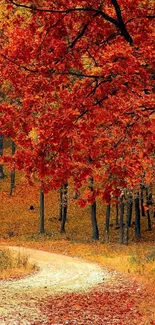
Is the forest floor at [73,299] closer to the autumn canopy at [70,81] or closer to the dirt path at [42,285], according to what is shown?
the dirt path at [42,285]

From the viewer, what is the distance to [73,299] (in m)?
13.9

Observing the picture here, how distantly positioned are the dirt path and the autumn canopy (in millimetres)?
4345

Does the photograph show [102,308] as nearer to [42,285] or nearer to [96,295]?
[96,295]

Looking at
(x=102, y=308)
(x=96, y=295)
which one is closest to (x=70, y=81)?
(x=102, y=308)

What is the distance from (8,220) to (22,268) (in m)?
28.6

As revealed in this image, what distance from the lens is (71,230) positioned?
45.8 meters

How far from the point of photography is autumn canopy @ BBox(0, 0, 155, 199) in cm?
827

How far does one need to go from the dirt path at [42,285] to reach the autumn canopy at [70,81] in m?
4.35

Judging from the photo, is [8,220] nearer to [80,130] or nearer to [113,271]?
[113,271]

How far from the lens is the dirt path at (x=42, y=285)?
11662 mm

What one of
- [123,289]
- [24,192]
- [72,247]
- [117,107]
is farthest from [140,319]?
[24,192]

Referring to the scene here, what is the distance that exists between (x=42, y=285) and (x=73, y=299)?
279 cm

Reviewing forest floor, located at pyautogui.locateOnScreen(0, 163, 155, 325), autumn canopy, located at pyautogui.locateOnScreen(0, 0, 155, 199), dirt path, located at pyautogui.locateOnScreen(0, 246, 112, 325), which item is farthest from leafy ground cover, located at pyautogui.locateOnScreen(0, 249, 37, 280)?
autumn canopy, located at pyautogui.locateOnScreen(0, 0, 155, 199)

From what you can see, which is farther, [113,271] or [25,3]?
[113,271]
